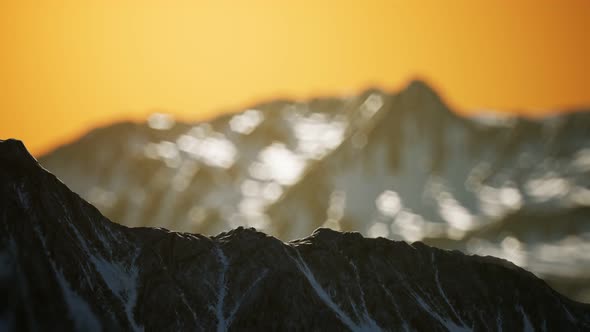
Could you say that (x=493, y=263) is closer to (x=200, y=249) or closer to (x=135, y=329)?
(x=200, y=249)

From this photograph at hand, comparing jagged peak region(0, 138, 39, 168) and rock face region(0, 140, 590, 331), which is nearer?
rock face region(0, 140, 590, 331)

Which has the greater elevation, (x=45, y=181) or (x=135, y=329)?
(x=45, y=181)

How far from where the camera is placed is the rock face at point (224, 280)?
152 metres

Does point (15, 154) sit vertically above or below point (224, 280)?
above

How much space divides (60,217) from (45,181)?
741 cm

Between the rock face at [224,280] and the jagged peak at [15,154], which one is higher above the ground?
the jagged peak at [15,154]

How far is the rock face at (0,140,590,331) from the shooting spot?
15175 centimetres

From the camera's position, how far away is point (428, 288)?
186 meters

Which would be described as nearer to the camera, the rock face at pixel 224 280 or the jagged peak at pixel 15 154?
the rock face at pixel 224 280

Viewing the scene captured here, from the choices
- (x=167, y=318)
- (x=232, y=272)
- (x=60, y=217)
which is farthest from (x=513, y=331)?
(x=60, y=217)

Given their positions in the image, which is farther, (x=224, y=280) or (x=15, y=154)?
(x=224, y=280)

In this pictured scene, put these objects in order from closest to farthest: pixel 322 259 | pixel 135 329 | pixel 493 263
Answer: pixel 135 329 → pixel 322 259 → pixel 493 263

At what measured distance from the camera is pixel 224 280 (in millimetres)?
169125

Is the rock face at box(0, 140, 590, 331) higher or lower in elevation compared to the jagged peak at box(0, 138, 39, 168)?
lower
